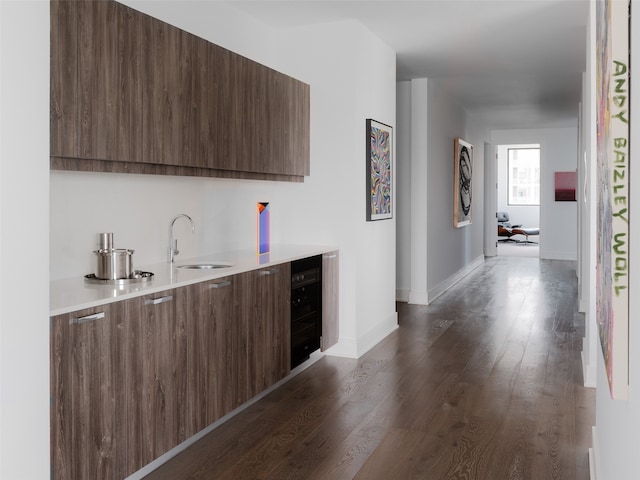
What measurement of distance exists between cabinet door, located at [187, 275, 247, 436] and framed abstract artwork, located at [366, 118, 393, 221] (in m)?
2.00

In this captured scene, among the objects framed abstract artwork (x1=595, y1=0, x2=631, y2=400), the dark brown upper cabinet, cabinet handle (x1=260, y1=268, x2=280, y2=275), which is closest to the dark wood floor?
cabinet handle (x1=260, y1=268, x2=280, y2=275)

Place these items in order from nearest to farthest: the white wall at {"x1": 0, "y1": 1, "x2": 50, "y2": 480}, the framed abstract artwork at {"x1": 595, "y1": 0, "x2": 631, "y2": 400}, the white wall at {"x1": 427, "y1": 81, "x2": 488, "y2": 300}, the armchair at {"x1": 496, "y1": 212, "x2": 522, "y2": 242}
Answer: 1. the framed abstract artwork at {"x1": 595, "y1": 0, "x2": 631, "y2": 400}
2. the white wall at {"x1": 0, "y1": 1, "x2": 50, "y2": 480}
3. the white wall at {"x1": 427, "y1": 81, "x2": 488, "y2": 300}
4. the armchair at {"x1": 496, "y1": 212, "x2": 522, "y2": 242}

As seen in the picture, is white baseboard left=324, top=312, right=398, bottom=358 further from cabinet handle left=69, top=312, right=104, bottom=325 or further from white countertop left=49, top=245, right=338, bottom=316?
cabinet handle left=69, top=312, right=104, bottom=325

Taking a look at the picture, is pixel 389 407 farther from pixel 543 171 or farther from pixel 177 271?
pixel 543 171

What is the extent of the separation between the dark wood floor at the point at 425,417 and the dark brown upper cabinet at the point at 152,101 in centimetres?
147

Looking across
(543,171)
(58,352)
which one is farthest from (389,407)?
(543,171)

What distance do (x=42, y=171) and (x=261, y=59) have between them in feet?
9.85

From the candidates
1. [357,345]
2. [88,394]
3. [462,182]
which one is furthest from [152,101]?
[462,182]

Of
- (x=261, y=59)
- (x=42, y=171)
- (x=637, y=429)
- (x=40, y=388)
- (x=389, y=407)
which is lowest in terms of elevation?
(x=389, y=407)

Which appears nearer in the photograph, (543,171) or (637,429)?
(637,429)

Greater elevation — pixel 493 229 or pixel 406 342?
pixel 493 229

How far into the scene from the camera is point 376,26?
4926mm

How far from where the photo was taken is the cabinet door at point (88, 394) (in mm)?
2250

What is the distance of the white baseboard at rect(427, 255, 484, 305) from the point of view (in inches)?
298
